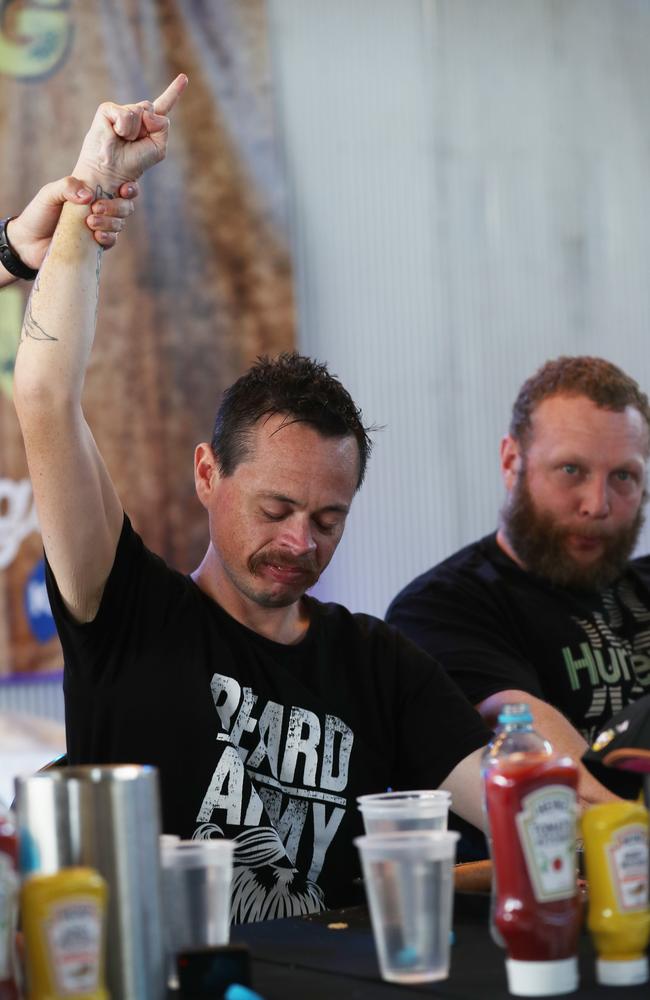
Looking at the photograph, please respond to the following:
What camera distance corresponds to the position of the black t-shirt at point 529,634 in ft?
7.48

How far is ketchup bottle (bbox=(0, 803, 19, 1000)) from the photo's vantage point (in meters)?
0.91

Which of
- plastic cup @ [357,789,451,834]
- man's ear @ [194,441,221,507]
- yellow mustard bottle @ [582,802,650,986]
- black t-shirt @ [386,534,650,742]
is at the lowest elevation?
yellow mustard bottle @ [582,802,650,986]

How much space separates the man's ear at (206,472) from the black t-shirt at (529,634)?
63 centimetres

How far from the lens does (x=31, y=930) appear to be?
2.97 feet

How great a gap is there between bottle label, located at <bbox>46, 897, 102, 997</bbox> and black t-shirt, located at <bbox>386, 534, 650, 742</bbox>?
1358mm

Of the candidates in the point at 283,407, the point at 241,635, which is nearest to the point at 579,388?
the point at 283,407

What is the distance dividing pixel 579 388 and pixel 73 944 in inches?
70.2

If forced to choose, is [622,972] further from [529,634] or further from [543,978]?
[529,634]

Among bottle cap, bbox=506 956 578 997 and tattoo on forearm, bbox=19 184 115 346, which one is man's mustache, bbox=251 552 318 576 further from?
bottle cap, bbox=506 956 578 997

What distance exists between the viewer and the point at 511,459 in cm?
258

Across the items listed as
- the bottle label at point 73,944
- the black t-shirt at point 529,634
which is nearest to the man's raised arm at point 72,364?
the bottle label at point 73,944

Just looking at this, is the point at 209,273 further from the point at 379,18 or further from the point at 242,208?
the point at 379,18

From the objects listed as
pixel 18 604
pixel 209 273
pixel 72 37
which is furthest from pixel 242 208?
pixel 18 604

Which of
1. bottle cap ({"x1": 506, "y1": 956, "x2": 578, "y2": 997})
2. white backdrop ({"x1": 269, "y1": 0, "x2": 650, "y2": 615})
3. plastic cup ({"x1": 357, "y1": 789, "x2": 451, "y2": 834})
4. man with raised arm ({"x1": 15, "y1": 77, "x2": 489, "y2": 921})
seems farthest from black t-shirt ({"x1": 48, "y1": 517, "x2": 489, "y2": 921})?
white backdrop ({"x1": 269, "y1": 0, "x2": 650, "y2": 615})
